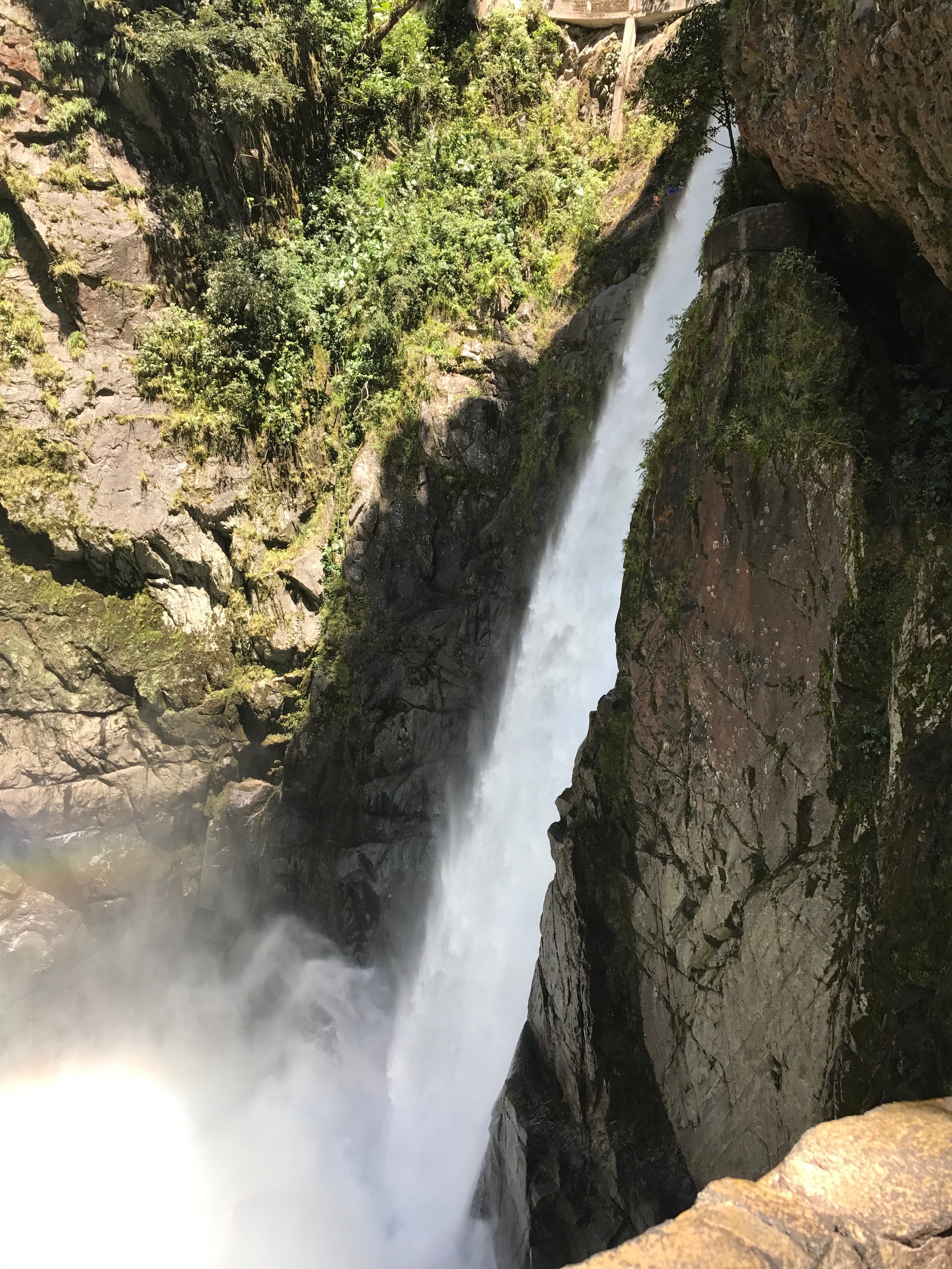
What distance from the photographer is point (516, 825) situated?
1332cm

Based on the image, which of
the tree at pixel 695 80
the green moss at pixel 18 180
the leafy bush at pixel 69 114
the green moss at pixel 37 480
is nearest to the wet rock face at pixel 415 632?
the green moss at pixel 37 480

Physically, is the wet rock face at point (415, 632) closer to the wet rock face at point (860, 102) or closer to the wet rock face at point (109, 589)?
the wet rock face at point (109, 589)

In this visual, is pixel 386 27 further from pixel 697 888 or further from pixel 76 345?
pixel 697 888

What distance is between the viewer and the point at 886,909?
18.2 ft

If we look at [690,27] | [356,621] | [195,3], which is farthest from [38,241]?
[690,27]

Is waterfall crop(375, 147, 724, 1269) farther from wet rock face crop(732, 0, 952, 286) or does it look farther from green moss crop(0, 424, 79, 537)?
green moss crop(0, 424, 79, 537)

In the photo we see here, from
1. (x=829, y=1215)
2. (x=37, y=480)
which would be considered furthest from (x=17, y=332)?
(x=829, y=1215)

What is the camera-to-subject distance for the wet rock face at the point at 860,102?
507cm

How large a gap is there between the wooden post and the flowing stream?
4552 millimetres

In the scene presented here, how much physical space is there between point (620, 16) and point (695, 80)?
11.9m

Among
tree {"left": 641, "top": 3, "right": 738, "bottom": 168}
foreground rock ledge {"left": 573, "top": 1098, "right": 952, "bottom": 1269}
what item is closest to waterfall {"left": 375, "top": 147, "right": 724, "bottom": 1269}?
tree {"left": 641, "top": 3, "right": 738, "bottom": 168}

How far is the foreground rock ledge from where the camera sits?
11.3 ft

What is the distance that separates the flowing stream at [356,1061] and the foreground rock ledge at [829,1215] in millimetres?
8545

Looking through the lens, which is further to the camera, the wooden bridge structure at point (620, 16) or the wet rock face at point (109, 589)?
the wooden bridge structure at point (620, 16)
